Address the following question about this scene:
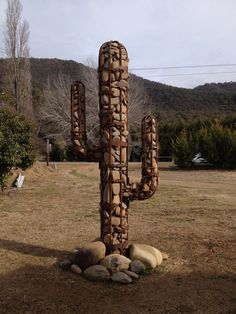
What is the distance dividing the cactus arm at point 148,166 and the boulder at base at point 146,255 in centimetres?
64

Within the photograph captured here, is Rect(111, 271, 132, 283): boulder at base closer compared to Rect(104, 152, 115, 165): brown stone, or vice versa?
Rect(111, 271, 132, 283): boulder at base

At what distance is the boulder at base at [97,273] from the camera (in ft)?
17.1

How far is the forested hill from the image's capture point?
175ft

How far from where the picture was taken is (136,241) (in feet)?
22.6

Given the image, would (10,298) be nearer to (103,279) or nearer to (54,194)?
(103,279)

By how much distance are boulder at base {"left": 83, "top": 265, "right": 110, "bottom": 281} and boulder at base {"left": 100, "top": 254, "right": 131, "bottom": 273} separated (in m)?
0.08

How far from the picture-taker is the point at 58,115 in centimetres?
3994

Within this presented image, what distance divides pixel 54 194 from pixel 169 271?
24.2 ft

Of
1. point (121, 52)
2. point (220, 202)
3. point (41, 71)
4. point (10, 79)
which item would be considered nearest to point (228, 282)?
point (121, 52)

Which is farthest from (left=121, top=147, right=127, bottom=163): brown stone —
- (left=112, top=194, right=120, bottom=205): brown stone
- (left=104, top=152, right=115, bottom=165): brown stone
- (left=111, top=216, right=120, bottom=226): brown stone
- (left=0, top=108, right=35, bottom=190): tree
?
(left=0, top=108, right=35, bottom=190): tree

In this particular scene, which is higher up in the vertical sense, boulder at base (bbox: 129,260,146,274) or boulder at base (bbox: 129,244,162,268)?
boulder at base (bbox: 129,244,162,268)

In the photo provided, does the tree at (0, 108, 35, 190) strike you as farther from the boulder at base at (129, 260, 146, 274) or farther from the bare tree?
the bare tree

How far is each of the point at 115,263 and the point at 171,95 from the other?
54161mm

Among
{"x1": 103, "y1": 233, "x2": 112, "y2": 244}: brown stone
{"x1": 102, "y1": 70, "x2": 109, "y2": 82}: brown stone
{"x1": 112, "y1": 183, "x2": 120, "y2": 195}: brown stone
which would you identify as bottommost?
{"x1": 103, "y1": 233, "x2": 112, "y2": 244}: brown stone
